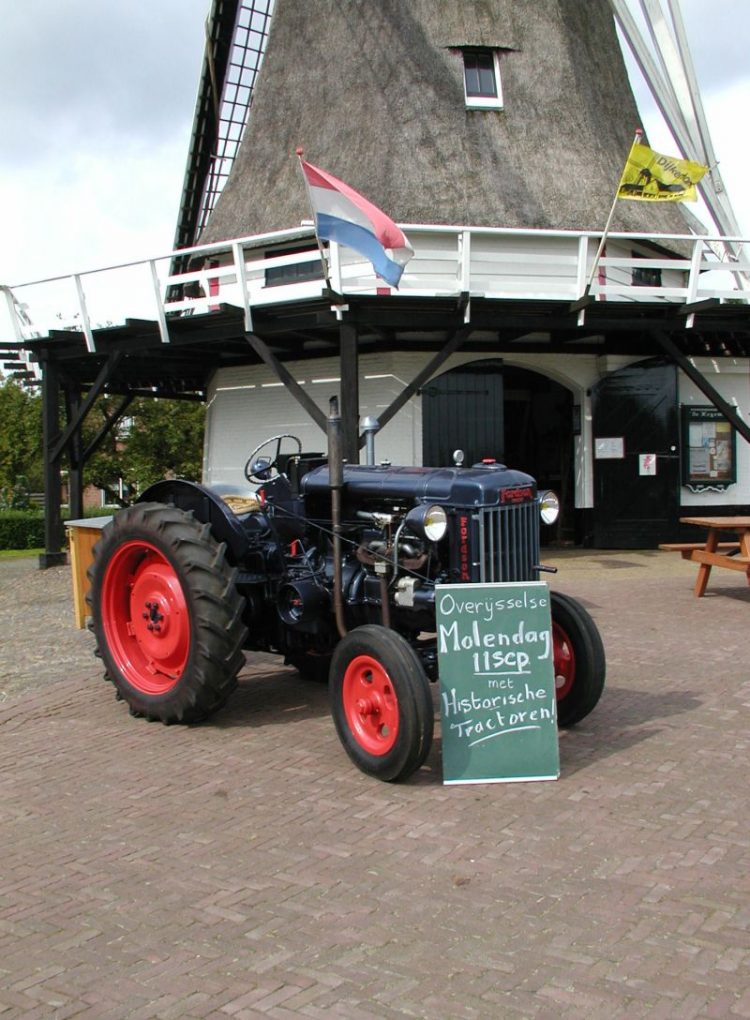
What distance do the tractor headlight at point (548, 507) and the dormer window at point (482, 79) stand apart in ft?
40.3

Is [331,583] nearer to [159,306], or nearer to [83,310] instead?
[159,306]

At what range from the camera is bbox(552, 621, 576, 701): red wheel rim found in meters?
5.73

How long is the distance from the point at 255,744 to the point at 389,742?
1.10 metres

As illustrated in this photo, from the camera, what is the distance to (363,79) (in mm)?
16297

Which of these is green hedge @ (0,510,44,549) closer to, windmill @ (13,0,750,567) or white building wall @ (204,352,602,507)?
windmill @ (13,0,750,567)

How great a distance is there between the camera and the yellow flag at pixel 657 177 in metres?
12.6

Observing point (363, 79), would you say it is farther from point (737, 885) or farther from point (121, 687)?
point (737, 885)

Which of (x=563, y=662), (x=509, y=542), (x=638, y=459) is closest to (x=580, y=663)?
(x=563, y=662)

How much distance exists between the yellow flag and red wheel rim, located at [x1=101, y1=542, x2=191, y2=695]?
29.7ft

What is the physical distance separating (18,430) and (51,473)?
13.8 metres

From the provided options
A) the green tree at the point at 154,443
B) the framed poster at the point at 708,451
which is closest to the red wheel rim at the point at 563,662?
A: the framed poster at the point at 708,451

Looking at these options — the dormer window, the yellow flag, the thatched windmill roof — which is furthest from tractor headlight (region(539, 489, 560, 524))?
the dormer window

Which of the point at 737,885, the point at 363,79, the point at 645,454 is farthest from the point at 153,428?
the point at 737,885

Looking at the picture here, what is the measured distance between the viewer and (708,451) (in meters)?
15.9
